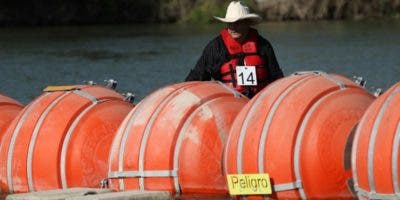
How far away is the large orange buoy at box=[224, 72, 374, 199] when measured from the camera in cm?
1012

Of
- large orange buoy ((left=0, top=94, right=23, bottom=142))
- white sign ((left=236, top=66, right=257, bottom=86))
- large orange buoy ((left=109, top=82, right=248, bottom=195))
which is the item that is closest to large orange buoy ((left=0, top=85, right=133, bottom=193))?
large orange buoy ((left=109, top=82, right=248, bottom=195))

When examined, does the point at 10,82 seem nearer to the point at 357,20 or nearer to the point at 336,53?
the point at 336,53

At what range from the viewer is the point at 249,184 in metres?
10.4

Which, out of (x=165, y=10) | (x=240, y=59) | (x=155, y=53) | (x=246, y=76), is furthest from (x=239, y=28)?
(x=165, y=10)

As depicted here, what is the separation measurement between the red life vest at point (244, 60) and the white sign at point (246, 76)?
84 mm

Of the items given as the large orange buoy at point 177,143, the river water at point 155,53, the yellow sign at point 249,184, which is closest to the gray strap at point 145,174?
the large orange buoy at point 177,143

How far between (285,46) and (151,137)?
31.0 meters

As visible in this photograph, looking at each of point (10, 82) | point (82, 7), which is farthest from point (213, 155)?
point (82, 7)

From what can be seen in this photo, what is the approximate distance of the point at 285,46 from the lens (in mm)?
41969

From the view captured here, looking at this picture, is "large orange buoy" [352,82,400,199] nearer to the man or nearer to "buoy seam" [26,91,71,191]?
the man

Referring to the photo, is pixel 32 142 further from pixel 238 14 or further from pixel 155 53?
pixel 155 53

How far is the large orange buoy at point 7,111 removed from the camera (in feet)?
42.9

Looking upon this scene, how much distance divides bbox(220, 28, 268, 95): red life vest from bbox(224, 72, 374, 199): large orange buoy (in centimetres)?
206

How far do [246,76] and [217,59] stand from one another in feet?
1.57
